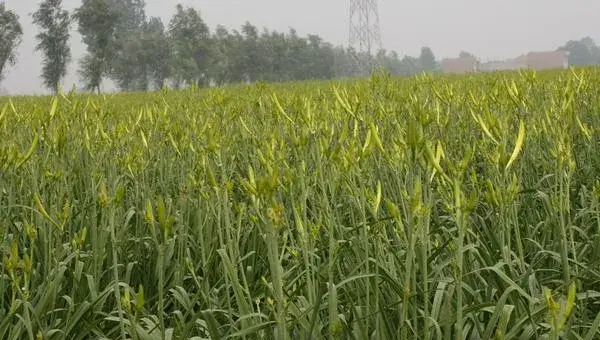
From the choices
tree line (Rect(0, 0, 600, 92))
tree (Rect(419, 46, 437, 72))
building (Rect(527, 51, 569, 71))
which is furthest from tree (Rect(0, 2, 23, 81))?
tree (Rect(419, 46, 437, 72))

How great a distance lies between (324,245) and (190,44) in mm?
65838

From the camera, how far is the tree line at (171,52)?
54188 mm

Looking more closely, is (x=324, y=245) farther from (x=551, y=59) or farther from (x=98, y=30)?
(x=551, y=59)

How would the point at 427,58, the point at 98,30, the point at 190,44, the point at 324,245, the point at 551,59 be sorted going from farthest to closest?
the point at 427,58, the point at 551,59, the point at 190,44, the point at 98,30, the point at 324,245

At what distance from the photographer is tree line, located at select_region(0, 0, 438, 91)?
178 ft

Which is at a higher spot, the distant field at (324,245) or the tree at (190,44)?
the tree at (190,44)

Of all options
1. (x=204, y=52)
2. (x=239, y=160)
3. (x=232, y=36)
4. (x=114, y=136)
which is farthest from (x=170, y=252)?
(x=232, y=36)

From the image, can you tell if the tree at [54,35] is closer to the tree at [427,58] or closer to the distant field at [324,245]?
the distant field at [324,245]

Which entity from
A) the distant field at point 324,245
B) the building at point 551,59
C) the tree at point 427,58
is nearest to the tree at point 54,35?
the distant field at point 324,245

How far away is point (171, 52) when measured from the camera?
67625 mm

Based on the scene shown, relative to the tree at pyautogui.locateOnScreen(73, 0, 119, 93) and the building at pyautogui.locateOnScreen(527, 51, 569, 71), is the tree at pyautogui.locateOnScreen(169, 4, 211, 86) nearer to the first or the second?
the tree at pyautogui.locateOnScreen(73, 0, 119, 93)

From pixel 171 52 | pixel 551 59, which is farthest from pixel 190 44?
pixel 551 59

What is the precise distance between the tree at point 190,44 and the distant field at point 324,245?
2444 inches

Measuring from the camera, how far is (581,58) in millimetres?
181375
